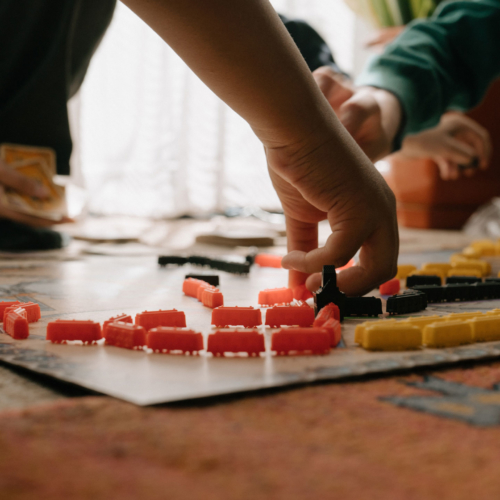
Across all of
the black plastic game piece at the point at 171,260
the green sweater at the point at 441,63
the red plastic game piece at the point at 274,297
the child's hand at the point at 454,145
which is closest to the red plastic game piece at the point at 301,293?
the red plastic game piece at the point at 274,297

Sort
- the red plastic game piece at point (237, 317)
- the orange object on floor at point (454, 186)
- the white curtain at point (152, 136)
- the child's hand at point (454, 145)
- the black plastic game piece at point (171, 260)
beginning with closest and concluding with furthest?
the red plastic game piece at point (237, 317), the black plastic game piece at point (171, 260), the child's hand at point (454, 145), the orange object on floor at point (454, 186), the white curtain at point (152, 136)

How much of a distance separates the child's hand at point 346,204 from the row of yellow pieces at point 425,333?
12cm

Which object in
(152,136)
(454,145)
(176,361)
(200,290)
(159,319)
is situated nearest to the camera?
(176,361)

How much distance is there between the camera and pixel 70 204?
1.60 m

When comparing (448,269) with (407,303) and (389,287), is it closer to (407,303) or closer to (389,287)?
(389,287)

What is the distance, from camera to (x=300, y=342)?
1.68ft

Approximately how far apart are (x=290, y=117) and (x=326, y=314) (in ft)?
0.75

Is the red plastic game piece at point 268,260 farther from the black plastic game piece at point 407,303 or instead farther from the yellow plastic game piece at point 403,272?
the black plastic game piece at point 407,303

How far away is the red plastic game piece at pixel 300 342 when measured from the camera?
0.51 meters

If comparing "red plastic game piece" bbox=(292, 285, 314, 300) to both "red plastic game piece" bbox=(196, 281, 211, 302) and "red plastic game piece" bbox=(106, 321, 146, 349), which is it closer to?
"red plastic game piece" bbox=(196, 281, 211, 302)

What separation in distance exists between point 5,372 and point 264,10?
17.7 inches

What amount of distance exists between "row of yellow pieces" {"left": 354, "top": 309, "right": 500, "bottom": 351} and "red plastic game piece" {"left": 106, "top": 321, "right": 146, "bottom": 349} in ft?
0.72

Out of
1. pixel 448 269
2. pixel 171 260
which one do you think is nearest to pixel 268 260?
pixel 171 260

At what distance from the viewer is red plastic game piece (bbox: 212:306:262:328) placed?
625 millimetres
